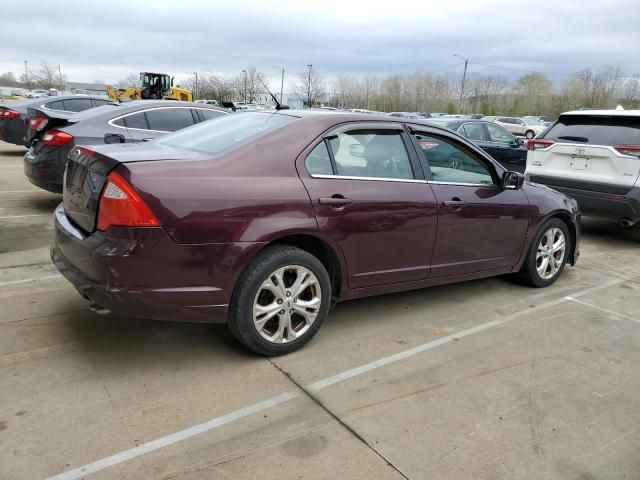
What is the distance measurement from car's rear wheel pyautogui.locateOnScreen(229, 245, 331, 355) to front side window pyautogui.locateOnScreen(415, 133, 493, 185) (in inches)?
53.8

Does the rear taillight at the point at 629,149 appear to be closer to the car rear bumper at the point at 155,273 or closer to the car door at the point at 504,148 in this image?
the car door at the point at 504,148

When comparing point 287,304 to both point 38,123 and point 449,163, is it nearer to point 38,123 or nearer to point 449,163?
point 449,163

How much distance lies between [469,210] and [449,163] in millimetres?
468

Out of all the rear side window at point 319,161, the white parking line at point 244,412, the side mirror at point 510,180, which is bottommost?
the white parking line at point 244,412

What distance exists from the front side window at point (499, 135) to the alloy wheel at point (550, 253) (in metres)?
6.36

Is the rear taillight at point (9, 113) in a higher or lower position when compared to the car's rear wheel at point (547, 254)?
higher

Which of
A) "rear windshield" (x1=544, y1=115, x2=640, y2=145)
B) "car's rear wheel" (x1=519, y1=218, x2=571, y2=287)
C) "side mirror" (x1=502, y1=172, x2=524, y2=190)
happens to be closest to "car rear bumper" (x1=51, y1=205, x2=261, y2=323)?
"side mirror" (x1=502, y1=172, x2=524, y2=190)

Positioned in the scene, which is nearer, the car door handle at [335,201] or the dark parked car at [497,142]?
the car door handle at [335,201]

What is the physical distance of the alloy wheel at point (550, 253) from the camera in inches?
207

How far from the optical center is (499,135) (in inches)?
450

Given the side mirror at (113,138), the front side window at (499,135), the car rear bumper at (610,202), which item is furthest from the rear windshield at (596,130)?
the side mirror at (113,138)

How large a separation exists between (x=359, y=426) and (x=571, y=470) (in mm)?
1048

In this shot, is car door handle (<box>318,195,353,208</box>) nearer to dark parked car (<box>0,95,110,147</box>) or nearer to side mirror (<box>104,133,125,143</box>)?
side mirror (<box>104,133,125,143</box>)

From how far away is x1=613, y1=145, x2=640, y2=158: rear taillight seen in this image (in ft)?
21.6
